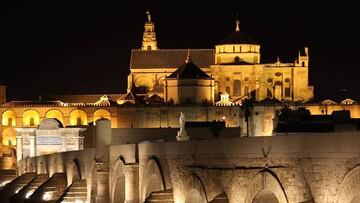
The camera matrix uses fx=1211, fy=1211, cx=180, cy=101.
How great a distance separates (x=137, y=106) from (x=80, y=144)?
118 ft

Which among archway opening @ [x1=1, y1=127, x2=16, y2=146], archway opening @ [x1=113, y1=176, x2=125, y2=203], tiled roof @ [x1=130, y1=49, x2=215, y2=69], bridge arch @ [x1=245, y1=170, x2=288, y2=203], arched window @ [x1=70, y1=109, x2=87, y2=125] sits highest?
tiled roof @ [x1=130, y1=49, x2=215, y2=69]

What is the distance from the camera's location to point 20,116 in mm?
123188

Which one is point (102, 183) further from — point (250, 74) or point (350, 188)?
point (250, 74)

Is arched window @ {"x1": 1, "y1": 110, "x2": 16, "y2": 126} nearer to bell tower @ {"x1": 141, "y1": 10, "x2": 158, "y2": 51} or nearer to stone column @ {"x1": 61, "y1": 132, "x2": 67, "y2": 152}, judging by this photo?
bell tower @ {"x1": 141, "y1": 10, "x2": 158, "y2": 51}

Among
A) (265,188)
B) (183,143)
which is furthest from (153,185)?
(265,188)

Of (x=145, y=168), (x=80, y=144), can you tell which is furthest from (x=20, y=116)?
(x=145, y=168)

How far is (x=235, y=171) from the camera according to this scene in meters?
26.3

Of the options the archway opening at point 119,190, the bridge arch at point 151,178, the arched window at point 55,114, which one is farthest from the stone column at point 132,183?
the arched window at point 55,114

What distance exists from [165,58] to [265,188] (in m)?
106

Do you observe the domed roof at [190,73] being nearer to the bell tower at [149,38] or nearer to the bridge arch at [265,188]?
the bell tower at [149,38]

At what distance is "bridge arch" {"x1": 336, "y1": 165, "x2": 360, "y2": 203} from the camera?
20.0m

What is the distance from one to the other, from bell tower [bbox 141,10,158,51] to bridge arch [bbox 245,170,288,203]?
11453 centimetres

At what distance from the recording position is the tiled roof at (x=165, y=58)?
12850 centimetres

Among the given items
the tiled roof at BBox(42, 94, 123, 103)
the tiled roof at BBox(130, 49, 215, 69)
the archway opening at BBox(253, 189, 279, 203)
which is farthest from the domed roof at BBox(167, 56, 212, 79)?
the archway opening at BBox(253, 189, 279, 203)
